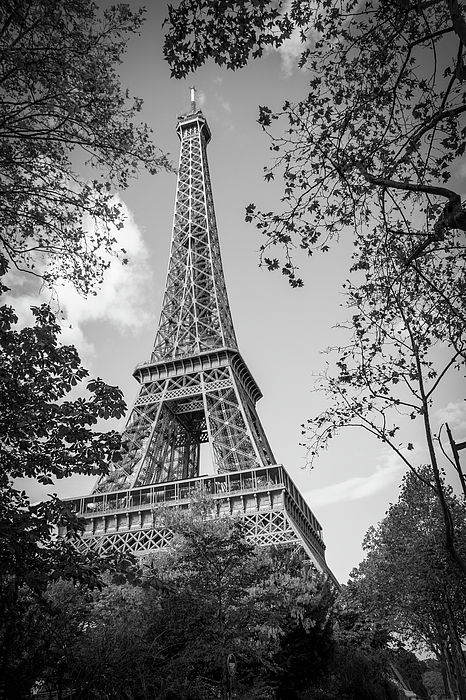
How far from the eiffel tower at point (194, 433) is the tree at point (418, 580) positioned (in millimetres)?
4429

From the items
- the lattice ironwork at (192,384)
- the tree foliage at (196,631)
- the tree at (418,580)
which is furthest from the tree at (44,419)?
the lattice ironwork at (192,384)

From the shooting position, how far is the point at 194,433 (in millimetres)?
50531

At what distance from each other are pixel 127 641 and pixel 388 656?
25.0 m

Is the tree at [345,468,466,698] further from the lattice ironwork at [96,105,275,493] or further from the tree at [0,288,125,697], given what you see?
the tree at [0,288,125,697]

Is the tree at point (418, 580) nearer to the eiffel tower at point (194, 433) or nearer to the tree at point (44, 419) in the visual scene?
the eiffel tower at point (194, 433)

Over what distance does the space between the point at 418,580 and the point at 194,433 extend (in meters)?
29.5

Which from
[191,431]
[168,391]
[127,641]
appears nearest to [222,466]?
[168,391]

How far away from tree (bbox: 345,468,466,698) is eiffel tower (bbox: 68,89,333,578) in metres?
4.43

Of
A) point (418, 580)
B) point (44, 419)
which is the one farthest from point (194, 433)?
point (44, 419)

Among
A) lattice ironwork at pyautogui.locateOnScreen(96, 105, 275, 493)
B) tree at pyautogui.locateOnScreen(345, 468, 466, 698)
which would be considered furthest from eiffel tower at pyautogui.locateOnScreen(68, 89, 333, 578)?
tree at pyautogui.locateOnScreen(345, 468, 466, 698)

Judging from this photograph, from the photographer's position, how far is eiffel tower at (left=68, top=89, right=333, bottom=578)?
1341 inches

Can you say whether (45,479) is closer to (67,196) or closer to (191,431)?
(67,196)

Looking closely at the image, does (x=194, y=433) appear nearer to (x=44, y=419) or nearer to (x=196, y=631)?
(x=196, y=631)

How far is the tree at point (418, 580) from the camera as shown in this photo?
906 inches
